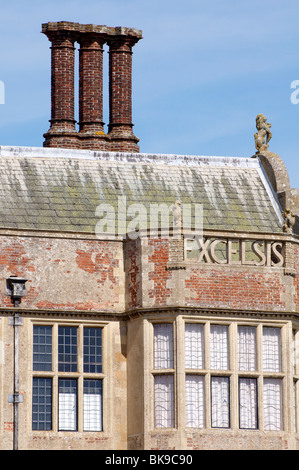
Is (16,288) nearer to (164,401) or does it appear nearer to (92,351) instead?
(92,351)

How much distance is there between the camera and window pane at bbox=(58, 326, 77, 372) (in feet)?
112

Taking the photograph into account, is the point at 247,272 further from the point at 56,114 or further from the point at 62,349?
the point at 56,114

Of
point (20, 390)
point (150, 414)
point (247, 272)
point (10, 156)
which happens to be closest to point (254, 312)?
point (247, 272)

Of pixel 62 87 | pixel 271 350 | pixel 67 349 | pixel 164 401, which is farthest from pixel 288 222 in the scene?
pixel 62 87

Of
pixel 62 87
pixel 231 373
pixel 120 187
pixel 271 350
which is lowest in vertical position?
pixel 231 373

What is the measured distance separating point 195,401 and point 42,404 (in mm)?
3278

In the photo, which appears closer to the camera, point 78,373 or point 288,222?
point 78,373

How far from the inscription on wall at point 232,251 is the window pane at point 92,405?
3.46 m

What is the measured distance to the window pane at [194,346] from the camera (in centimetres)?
3375

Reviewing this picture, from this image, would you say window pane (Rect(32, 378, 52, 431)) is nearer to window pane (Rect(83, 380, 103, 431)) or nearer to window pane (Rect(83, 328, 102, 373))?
window pane (Rect(83, 380, 103, 431))

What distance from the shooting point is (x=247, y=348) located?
34.2 metres

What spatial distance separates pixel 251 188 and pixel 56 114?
5.80m

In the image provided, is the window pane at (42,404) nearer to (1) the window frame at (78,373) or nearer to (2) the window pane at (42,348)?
(1) the window frame at (78,373)

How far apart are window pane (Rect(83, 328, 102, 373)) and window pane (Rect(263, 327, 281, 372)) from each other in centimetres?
360
